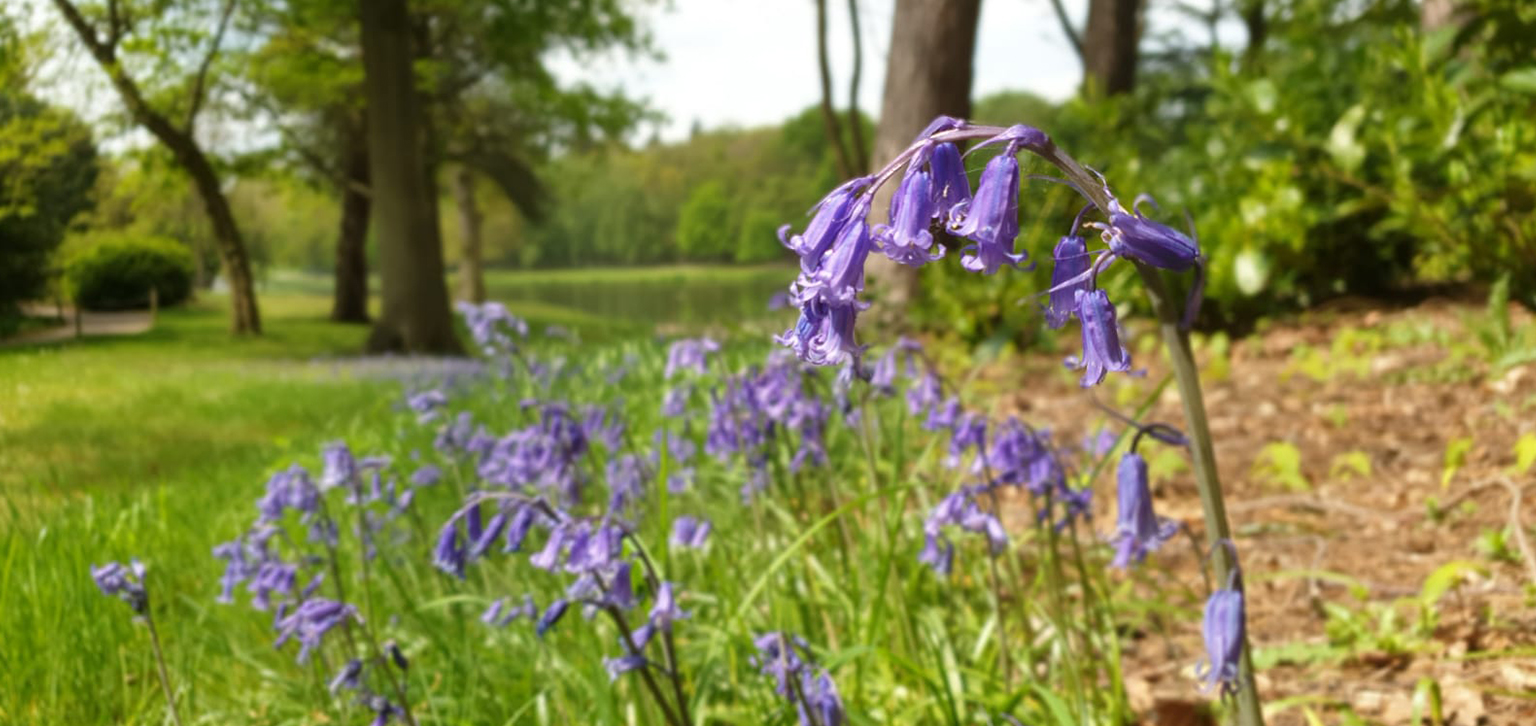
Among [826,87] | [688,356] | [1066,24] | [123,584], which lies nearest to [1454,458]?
[688,356]

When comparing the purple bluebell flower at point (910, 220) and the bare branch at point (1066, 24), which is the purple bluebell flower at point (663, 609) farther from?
the bare branch at point (1066, 24)

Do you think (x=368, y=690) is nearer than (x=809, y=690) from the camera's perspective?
No

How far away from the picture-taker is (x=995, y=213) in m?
0.83

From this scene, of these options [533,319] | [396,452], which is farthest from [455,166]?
[396,452]

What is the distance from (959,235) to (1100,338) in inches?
5.8

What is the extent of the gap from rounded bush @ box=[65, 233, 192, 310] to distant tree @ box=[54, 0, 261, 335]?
69cm

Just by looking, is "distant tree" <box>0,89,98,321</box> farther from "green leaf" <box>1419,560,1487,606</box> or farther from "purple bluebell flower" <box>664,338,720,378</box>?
"green leaf" <box>1419,560,1487,606</box>

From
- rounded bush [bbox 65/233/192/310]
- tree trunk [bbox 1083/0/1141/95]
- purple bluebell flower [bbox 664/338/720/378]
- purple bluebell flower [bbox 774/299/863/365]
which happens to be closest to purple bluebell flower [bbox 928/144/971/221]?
purple bluebell flower [bbox 774/299/863/365]

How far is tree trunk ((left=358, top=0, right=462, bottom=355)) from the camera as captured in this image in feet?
41.9

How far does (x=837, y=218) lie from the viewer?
0.91 metres

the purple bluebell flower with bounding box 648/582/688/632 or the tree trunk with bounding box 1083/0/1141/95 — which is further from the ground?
the tree trunk with bounding box 1083/0/1141/95

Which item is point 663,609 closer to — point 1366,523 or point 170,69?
point 1366,523

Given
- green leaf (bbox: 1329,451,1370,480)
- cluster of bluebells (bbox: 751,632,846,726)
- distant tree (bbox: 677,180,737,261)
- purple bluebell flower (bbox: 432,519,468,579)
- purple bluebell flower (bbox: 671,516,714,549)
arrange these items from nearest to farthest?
1. cluster of bluebells (bbox: 751,632,846,726)
2. purple bluebell flower (bbox: 432,519,468,579)
3. purple bluebell flower (bbox: 671,516,714,549)
4. green leaf (bbox: 1329,451,1370,480)
5. distant tree (bbox: 677,180,737,261)

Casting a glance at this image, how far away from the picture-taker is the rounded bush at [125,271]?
3.34m
